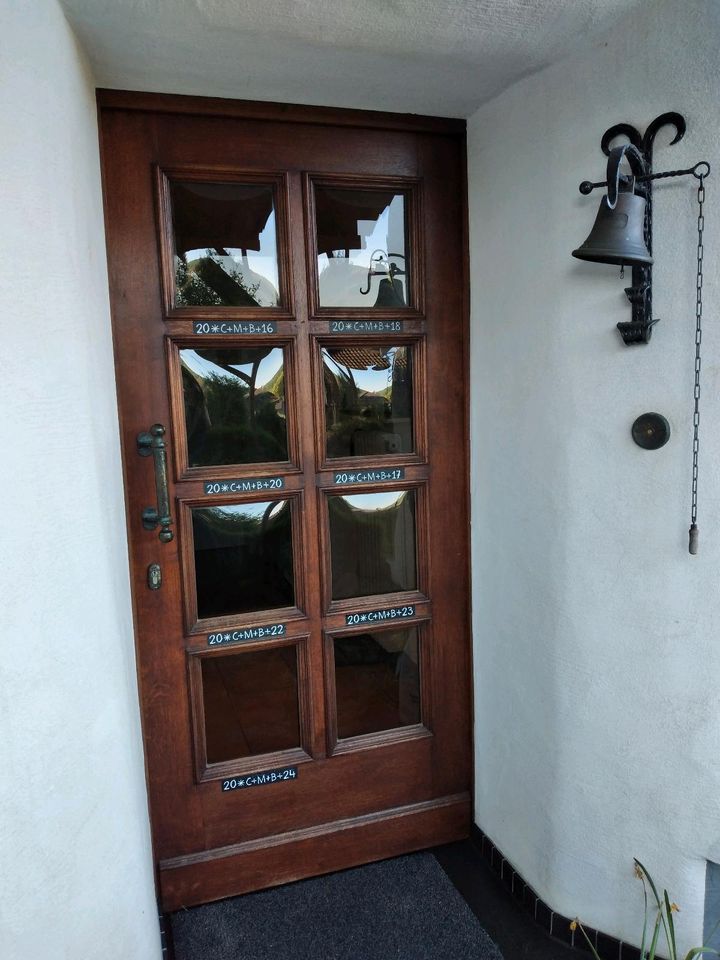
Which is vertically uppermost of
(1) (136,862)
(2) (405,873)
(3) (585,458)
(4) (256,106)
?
(4) (256,106)

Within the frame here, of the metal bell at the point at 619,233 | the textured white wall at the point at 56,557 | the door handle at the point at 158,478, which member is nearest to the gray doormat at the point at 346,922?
the textured white wall at the point at 56,557

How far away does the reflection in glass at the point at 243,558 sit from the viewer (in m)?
1.85

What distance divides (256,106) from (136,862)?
1.83 meters

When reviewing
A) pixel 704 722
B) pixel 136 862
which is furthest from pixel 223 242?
pixel 704 722

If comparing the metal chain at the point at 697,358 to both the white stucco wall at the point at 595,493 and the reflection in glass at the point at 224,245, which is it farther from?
the reflection in glass at the point at 224,245

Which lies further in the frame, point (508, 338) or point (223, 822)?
point (223, 822)

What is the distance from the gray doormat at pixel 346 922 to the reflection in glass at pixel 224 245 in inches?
66.0

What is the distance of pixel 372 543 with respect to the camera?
199cm

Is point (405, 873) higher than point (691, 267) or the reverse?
the reverse

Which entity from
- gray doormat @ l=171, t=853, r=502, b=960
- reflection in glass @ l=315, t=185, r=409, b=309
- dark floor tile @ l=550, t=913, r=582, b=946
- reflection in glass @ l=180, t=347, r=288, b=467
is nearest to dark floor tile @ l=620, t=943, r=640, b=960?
dark floor tile @ l=550, t=913, r=582, b=946

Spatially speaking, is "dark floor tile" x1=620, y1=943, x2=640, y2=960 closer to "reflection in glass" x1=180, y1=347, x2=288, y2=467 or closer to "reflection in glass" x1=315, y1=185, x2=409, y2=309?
"reflection in glass" x1=180, y1=347, x2=288, y2=467

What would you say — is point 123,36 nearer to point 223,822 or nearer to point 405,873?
point 223,822

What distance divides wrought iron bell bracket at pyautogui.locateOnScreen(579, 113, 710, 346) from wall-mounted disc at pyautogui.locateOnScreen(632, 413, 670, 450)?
0.55 feet

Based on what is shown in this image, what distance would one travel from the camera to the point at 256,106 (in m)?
1.73
